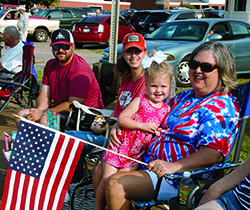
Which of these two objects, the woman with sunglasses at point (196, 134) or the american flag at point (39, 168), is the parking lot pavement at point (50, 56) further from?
the woman with sunglasses at point (196, 134)

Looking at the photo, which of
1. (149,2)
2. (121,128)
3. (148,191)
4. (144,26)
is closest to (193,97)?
(121,128)

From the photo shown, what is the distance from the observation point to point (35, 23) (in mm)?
18766

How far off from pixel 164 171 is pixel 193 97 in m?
0.71

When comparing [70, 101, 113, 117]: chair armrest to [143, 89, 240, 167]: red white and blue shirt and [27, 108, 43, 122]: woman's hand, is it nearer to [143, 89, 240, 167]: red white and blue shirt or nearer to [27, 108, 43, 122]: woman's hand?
[27, 108, 43, 122]: woman's hand

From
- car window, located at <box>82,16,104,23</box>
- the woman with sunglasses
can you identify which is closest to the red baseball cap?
the woman with sunglasses

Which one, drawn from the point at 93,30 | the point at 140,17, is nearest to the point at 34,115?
the point at 93,30

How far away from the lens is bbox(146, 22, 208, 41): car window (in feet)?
28.4

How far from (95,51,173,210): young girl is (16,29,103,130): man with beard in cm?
130

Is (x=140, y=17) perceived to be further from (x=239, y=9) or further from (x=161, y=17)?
(x=239, y=9)

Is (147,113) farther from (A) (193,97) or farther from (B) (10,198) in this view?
(B) (10,198)

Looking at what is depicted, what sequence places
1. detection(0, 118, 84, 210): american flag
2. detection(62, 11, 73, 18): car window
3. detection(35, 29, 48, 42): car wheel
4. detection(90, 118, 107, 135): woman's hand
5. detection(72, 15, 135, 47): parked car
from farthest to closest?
1. detection(62, 11, 73, 18): car window
2. detection(35, 29, 48, 42): car wheel
3. detection(72, 15, 135, 47): parked car
4. detection(90, 118, 107, 135): woman's hand
5. detection(0, 118, 84, 210): american flag

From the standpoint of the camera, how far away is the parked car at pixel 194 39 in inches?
324

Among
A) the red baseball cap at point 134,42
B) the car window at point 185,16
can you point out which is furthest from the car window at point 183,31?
the car window at point 185,16

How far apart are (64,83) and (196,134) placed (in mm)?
2074
